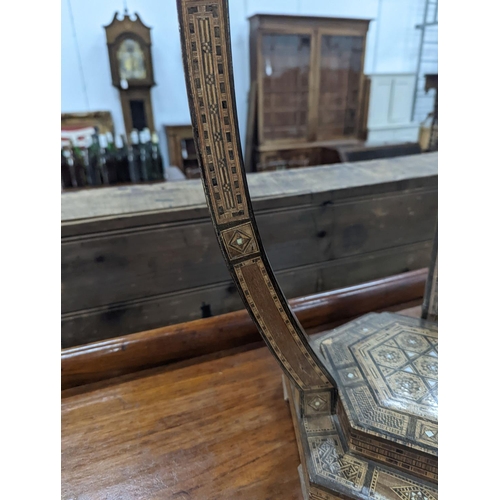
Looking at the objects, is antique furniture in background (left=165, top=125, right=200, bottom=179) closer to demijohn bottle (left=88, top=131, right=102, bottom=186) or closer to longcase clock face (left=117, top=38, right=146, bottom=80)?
longcase clock face (left=117, top=38, right=146, bottom=80)

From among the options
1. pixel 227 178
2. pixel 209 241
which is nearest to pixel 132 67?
pixel 209 241

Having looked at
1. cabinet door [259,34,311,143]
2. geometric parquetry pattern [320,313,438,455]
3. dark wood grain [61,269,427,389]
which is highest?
cabinet door [259,34,311,143]

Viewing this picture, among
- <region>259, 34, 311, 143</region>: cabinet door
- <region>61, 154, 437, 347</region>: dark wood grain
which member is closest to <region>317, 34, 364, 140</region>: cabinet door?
<region>259, 34, 311, 143</region>: cabinet door

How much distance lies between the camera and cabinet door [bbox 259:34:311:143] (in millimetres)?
2801

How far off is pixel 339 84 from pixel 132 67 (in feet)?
5.50

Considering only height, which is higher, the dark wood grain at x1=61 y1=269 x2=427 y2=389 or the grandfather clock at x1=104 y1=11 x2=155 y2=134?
the grandfather clock at x1=104 y1=11 x2=155 y2=134

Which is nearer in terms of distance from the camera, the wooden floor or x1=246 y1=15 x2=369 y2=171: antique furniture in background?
the wooden floor

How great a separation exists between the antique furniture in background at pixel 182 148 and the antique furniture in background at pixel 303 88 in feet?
1.57

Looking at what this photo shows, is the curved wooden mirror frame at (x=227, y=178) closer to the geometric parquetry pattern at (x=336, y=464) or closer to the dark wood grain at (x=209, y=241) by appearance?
the geometric parquetry pattern at (x=336, y=464)

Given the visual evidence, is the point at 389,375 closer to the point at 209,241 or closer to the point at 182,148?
the point at 209,241

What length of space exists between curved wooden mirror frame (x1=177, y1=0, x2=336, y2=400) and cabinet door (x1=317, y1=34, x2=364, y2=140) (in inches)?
119

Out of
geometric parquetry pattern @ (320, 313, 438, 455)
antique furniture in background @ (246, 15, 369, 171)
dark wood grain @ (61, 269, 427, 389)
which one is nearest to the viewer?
geometric parquetry pattern @ (320, 313, 438, 455)

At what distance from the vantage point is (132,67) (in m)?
2.75
